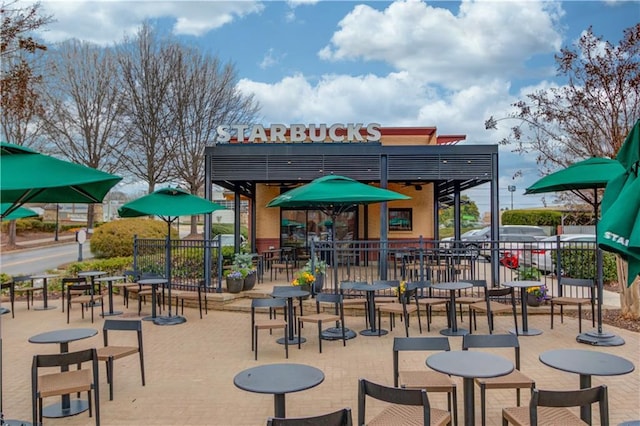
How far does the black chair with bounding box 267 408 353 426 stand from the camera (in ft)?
9.21

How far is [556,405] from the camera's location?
10.3ft

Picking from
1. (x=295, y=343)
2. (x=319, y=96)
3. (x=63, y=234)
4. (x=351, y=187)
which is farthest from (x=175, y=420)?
(x=63, y=234)

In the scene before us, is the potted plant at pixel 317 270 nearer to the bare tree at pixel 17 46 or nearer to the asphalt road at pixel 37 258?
the bare tree at pixel 17 46

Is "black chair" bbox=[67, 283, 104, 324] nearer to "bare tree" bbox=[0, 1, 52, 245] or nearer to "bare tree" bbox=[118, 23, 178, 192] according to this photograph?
"bare tree" bbox=[0, 1, 52, 245]

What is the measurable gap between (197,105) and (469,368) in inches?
917

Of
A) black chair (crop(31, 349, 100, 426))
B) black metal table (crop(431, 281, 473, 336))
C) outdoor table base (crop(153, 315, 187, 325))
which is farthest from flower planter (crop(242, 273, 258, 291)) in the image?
black chair (crop(31, 349, 100, 426))

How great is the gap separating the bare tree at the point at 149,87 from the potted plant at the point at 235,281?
15.8 meters

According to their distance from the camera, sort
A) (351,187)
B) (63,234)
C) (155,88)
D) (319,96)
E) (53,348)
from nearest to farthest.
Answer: (53,348) < (351,187) < (319,96) < (155,88) < (63,234)

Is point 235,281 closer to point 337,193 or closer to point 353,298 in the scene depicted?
point 353,298

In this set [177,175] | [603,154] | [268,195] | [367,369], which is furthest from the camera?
[177,175]

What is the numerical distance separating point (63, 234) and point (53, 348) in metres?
36.4

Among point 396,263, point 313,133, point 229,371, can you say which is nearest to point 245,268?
Result: point 396,263

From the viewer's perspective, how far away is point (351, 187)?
28.9 ft

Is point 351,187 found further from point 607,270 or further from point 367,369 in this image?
point 607,270
